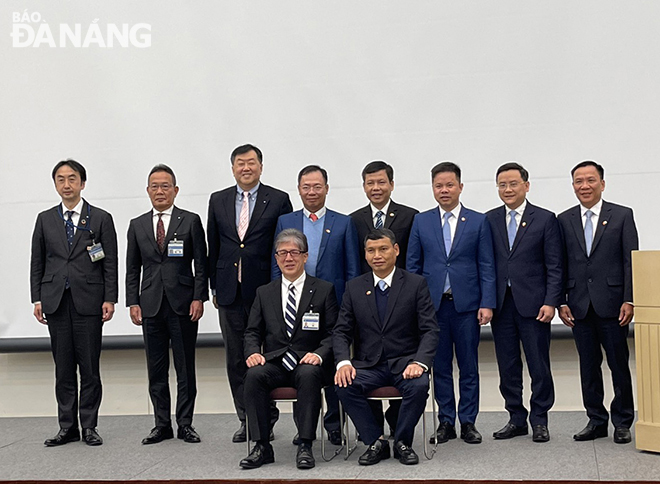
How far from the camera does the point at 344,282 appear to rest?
13.8 ft

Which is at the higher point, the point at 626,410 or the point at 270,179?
the point at 270,179

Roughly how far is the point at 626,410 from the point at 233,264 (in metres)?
2.13

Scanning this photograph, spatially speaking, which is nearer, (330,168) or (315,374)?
(315,374)

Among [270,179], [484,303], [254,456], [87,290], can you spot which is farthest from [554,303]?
[87,290]

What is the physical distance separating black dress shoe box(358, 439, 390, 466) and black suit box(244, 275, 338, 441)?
26cm

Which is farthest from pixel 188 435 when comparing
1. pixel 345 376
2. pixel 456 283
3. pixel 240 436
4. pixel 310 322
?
pixel 456 283

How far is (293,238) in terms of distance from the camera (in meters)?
3.88

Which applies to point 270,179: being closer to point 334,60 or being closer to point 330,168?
point 330,168

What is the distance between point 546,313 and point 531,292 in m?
0.13

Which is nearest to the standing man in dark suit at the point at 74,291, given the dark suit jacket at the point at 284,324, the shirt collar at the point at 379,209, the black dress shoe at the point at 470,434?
the dark suit jacket at the point at 284,324

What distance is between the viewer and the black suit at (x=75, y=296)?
→ 4.30m

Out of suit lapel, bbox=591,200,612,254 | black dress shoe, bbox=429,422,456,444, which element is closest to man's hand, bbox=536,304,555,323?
suit lapel, bbox=591,200,612,254

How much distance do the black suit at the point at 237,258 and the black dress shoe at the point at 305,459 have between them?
2.51ft

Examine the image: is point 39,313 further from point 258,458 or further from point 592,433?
point 592,433
